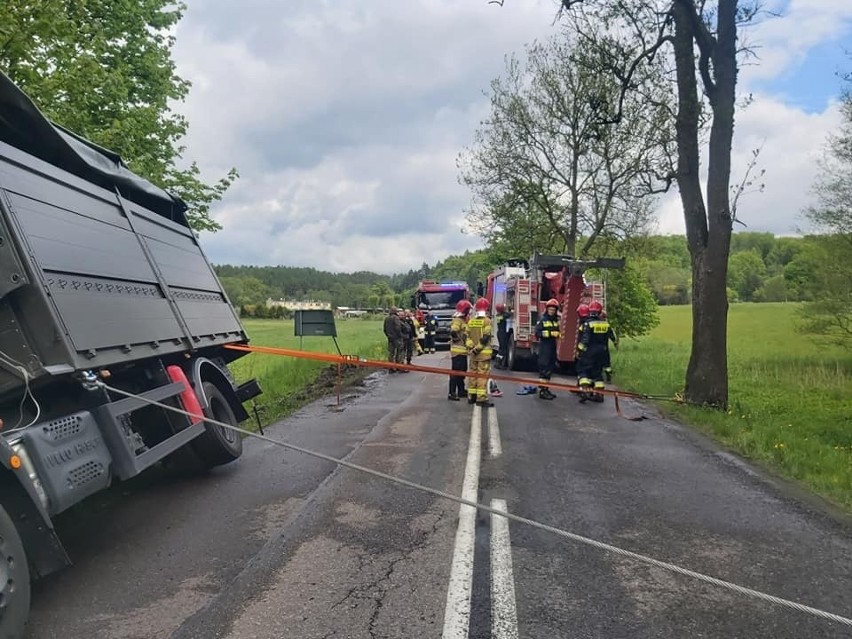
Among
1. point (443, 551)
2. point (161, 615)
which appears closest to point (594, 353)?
point (443, 551)

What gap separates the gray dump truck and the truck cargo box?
11 millimetres

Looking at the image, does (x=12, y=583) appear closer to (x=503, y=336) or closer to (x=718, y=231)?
(x=718, y=231)

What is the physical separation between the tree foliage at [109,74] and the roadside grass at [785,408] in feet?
32.1

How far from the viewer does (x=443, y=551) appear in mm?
4461

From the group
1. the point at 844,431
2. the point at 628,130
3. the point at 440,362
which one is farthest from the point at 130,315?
the point at 628,130

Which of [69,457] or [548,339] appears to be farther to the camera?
[548,339]

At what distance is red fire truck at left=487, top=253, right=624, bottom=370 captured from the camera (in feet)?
46.8

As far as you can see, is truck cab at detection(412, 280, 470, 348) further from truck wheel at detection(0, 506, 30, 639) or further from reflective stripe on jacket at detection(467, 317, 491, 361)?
truck wheel at detection(0, 506, 30, 639)

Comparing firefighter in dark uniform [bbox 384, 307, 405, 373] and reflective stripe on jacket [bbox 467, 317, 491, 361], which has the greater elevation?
firefighter in dark uniform [bbox 384, 307, 405, 373]

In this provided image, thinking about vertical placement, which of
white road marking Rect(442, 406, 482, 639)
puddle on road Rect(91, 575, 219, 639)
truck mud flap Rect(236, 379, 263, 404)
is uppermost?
truck mud flap Rect(236, 379, 263, 404)

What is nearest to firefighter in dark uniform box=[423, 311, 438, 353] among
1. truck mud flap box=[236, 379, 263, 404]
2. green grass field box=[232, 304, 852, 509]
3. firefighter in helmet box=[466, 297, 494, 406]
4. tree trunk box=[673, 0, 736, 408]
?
green grass field box=[232, 304, 852, 509]

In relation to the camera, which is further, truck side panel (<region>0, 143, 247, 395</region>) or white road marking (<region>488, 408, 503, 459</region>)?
white road marking (<region>488, 408, 503, 459</region>)

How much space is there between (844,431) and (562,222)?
18.4m

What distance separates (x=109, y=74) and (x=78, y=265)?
23.3ft
